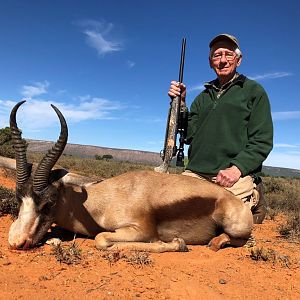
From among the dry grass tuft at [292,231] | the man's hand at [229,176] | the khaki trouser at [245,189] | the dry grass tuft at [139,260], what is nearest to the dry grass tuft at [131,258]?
the dry grass tuft at [139,260]

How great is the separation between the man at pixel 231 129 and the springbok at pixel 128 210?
0.65 m

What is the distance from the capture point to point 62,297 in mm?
3342

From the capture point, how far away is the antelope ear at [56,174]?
534 cm

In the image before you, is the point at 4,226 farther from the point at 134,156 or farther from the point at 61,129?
the point at 134,156

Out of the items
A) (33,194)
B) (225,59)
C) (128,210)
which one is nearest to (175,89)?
(225,59)

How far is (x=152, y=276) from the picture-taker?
3930 mm

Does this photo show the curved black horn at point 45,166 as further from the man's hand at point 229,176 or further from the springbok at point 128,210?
the man's hand at point 229,176

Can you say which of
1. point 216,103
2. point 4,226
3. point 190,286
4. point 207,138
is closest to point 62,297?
point 190,286

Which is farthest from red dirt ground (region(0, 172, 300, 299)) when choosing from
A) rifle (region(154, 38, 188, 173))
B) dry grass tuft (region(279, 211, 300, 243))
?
rifle (region(154, 38, 188, 173))

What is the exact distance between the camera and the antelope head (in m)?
4.86

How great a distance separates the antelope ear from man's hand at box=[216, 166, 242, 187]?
2.25 metres

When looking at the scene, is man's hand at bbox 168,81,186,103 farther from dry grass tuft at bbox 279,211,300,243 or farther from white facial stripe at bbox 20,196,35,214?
white facial stripe at bbox 20,196,35,214

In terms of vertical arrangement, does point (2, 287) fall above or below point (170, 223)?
below

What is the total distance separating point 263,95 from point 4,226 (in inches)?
181
